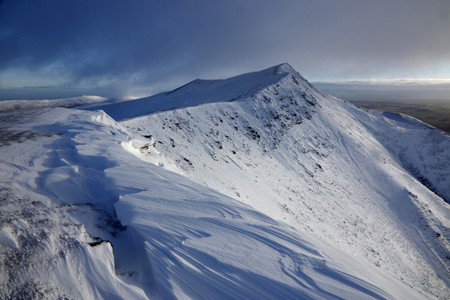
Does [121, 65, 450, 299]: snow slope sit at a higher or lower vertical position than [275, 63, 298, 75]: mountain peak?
lower

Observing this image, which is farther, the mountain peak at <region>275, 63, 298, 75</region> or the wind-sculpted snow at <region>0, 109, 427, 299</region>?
the mountain peak at <region>275, 63, 298, 75</region>

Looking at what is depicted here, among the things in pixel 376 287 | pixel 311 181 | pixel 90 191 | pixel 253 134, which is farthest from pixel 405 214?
pixel 90 191

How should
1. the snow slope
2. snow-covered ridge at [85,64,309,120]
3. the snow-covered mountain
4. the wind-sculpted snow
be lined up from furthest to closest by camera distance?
snow-covered ridge at [85,64,309,120] → the snow slope → the snow-covered mountain → the wind-sculpted snow

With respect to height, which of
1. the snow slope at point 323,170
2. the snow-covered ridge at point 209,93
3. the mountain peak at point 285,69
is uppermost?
the mountain peak at point 285,69

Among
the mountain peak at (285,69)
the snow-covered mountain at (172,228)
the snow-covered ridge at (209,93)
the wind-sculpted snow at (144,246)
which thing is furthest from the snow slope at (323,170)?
the wind-sculpted snow at (144,246)

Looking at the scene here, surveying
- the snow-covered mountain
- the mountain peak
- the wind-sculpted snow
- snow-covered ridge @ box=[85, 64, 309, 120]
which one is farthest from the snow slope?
the wind-sculpted snow

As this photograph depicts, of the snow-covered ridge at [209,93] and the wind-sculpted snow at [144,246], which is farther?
the snow-covered ridge at [209,93]

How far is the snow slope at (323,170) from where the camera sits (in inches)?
670

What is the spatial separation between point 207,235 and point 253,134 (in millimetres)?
24272

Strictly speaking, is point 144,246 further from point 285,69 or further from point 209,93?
point 285,69

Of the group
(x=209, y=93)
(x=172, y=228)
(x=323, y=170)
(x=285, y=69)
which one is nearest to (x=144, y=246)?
(x=172, y=228)

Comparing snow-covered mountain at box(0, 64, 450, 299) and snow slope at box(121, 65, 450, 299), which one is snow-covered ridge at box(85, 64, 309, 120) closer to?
snow slope at box(121, 65, 450, 299)

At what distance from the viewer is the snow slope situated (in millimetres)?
17016

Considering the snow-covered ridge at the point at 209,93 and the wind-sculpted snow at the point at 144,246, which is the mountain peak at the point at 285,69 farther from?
the wind-sculpted snow at the point at 144,246
